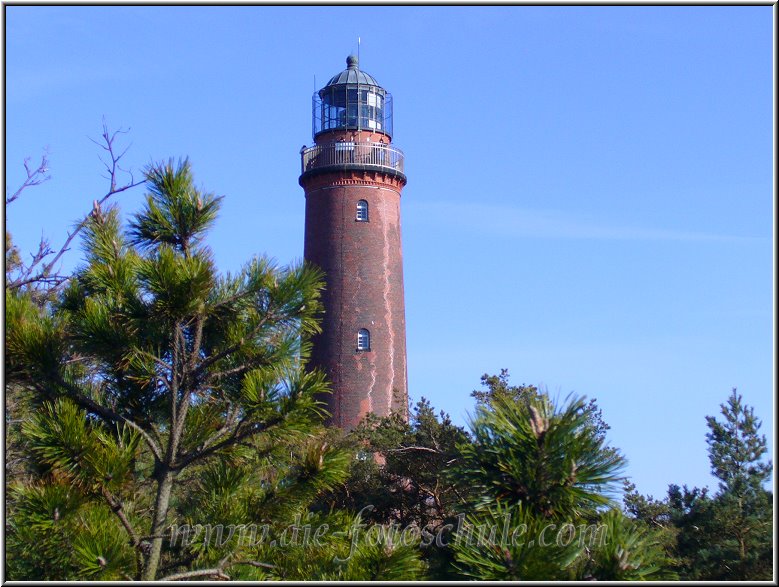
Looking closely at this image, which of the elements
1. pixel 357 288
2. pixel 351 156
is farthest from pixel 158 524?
pixel 351 156

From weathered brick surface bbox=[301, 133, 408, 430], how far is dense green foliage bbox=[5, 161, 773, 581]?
77.7 feet

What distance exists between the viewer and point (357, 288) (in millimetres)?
31906

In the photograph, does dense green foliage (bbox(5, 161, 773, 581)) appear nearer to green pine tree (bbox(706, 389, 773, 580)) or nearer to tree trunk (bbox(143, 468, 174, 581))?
tree trunk (bbox(143, 468, 174, 581))

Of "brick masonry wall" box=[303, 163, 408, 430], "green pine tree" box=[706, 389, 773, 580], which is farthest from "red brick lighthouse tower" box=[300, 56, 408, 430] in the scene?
"green pine tree" box=[706, 389, 773, 580]

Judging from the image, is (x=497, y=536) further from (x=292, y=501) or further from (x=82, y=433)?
(x=82, y=433)

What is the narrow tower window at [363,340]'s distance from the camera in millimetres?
31641

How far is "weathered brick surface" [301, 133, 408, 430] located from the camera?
31359 millimetres

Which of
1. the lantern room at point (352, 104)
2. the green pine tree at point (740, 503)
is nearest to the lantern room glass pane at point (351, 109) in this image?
the lantern room at point (352, 104)

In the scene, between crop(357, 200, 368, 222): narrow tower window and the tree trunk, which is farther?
crop(357, 200, 368, 222): narrow tower window

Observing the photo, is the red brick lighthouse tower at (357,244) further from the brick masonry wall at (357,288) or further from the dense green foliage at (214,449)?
the dense green foliage at (214,449)

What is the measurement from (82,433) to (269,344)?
4.60ft

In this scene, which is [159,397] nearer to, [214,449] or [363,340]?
[214,449]

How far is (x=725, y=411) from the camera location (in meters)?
17.5

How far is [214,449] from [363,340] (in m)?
25.3
